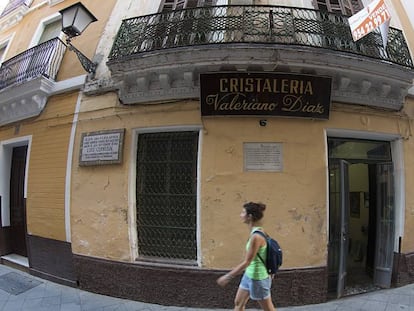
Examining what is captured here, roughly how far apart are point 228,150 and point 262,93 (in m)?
1.00

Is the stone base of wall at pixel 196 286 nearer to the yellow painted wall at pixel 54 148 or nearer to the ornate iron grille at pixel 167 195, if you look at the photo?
the ornate iron grille at pixel 167 195

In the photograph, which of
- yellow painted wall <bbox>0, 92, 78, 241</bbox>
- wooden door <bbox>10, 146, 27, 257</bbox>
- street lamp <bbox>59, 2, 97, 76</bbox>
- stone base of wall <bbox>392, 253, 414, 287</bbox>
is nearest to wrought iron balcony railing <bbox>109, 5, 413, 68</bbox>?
street lamp <bbox>59, 2, 97, 76</bbox>

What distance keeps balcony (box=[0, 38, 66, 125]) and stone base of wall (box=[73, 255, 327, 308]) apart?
382cm

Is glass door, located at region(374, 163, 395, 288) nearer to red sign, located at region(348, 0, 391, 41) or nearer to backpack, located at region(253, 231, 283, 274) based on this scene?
red sign, located at region(348, 0, 391, 41)

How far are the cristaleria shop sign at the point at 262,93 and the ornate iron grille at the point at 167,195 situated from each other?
743 millimetres

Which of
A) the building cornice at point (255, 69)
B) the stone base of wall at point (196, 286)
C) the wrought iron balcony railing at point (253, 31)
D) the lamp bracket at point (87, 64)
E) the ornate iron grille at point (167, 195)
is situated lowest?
the stone base of wall at point (196, 286)

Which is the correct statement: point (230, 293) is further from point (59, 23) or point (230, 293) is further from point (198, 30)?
point (59, 23)

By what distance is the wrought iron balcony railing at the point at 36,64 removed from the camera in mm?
6766

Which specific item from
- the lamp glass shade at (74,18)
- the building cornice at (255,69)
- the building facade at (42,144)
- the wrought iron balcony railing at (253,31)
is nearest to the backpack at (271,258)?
the building cornice at (255,69)

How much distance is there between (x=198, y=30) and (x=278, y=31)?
1.22 meters

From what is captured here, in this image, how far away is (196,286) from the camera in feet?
16.2

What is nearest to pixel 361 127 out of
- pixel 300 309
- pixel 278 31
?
pixel 278 31

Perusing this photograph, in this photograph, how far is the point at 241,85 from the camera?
16.6ft

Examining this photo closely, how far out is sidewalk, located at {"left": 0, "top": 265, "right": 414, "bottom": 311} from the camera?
4.91m
